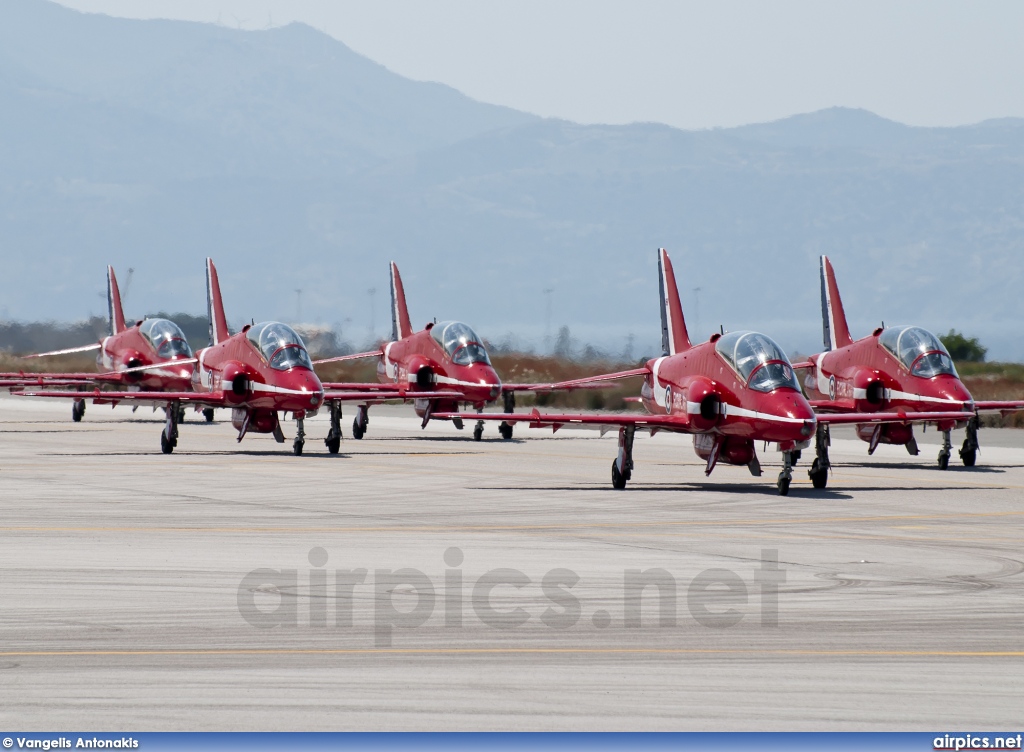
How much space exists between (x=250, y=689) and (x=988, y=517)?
44.0 ft

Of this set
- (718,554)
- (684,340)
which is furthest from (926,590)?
(684,340)

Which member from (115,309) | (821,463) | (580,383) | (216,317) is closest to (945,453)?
(821,463)

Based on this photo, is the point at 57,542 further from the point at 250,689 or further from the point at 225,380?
the point at 225,380

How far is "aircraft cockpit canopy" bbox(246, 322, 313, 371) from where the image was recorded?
31.2 m

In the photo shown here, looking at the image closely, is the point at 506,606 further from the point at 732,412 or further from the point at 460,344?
the point at 460,344

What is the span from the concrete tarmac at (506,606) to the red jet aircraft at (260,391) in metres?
5.80

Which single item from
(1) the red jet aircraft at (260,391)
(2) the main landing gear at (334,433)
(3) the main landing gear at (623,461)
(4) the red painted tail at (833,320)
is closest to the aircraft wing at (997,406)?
(4) the red painted tail at (833,320)

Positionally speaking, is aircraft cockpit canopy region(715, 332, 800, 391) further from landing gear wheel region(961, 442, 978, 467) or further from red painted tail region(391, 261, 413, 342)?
red painted tail region(391, 261, 413, 342)

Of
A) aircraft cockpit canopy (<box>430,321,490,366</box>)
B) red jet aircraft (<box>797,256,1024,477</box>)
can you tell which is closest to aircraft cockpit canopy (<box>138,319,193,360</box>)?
aircraft cockpit canopy (<box>430,321,490,366</box>)

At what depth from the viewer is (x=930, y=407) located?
27.9 metres

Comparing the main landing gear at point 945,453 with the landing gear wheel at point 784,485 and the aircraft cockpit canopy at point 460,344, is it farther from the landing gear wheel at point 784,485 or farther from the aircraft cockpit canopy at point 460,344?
the aircraft cockpit canopy at point 460,344

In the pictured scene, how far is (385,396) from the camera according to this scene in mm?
33719

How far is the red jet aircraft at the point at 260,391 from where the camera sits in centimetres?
3081

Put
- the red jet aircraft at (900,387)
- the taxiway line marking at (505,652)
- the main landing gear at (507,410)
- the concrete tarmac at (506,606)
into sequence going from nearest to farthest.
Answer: the concrete tarmac at (506,606) < the taxiway line marking at (505,652) < the red jet aircraft at (900,387) < the main landing gear at (507,410)
